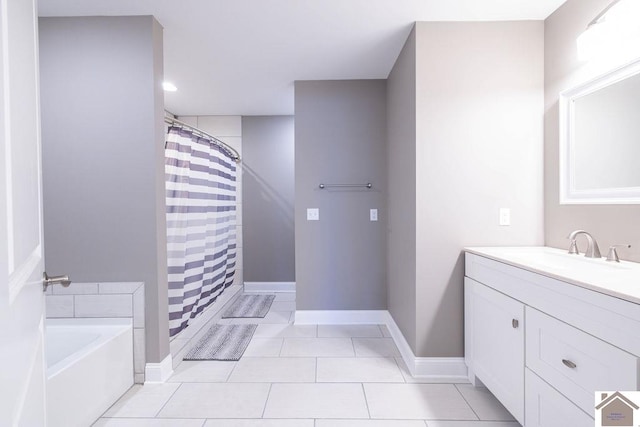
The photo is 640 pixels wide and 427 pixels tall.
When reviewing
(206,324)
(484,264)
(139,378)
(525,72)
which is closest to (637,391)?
(484,264)

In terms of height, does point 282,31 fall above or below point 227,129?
above

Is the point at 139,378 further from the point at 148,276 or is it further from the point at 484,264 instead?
the point at 484,264

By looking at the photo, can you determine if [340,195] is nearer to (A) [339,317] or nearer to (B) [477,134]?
(A) [339,317]

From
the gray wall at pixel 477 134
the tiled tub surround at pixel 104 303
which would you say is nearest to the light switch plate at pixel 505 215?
the gray wall at pixel 477 134

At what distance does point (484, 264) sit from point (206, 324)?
235 centimetres

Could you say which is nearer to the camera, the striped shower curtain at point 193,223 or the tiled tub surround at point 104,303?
the tiled tub surround at point 104,303

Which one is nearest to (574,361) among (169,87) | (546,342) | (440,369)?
(546,342)

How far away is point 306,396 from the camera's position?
5.94ft

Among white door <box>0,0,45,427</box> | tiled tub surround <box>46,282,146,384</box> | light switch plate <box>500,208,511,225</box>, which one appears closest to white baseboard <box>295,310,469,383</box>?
light switch plate <box>500,208,511,225</box>

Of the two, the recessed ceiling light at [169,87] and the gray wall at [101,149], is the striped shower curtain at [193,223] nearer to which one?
the gray wall at [101,149]

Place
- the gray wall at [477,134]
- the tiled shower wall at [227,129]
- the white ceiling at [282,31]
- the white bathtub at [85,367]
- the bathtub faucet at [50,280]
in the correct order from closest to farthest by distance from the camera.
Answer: the bathtub faucet at [50,280], the white bathtub at [85,367], the white ceiling at [282,31], the gray wall at [477,134], the tiled shower wall at [227,129]

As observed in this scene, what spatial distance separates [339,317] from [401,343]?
28.3 inches

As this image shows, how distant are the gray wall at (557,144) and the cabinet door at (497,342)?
585mm

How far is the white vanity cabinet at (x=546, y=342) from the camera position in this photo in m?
0.98
